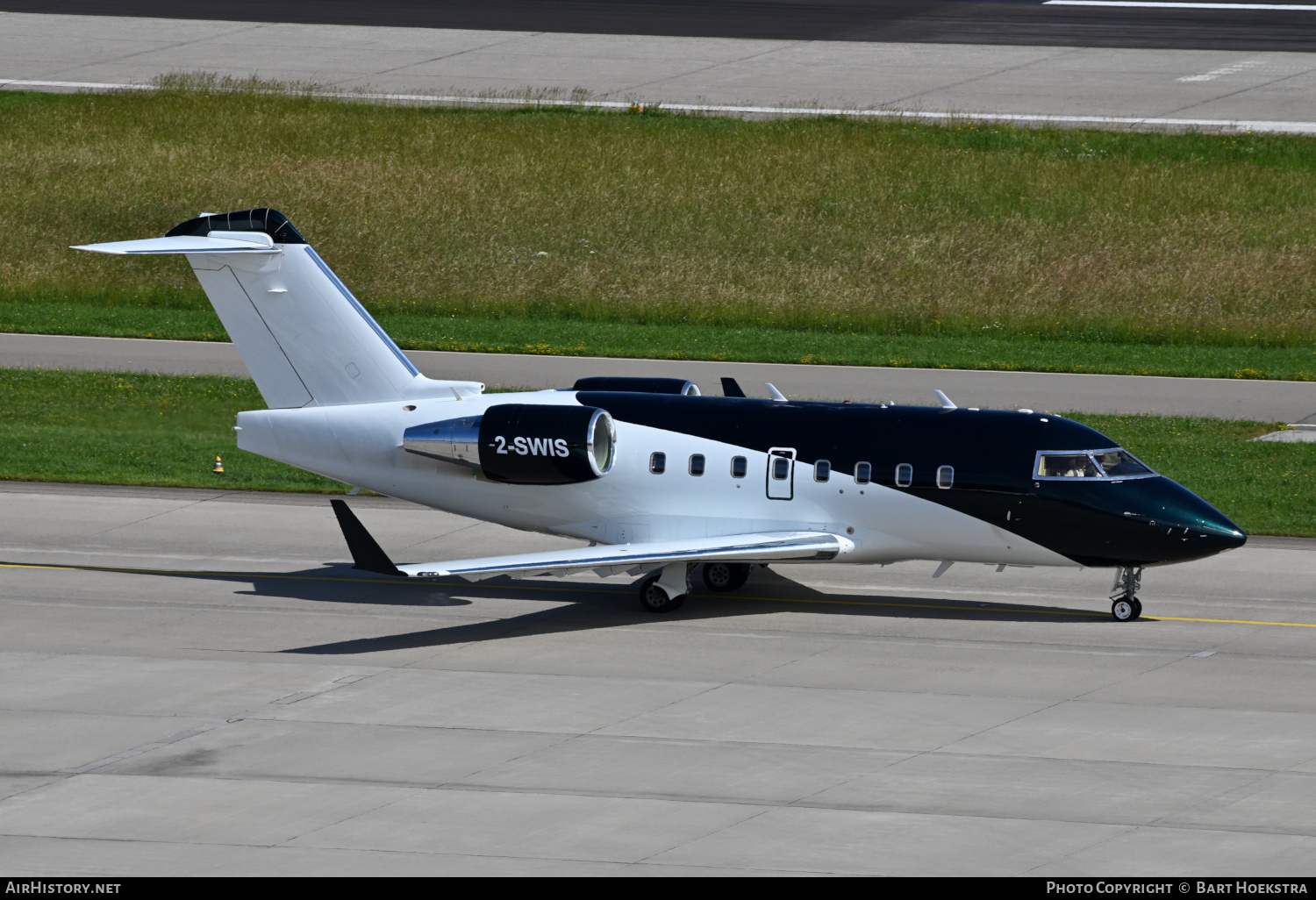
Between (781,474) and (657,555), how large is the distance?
2.22 meters

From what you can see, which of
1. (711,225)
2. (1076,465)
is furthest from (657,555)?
(711,225)

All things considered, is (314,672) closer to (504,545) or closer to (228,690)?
(228,690)

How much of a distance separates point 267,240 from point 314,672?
7.70 m

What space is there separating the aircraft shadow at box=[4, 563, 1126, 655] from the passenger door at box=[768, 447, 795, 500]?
5.70 feet

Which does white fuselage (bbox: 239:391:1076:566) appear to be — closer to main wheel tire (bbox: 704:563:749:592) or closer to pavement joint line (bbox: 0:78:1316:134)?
main wheel tire (bbox: 704:563:749:592)

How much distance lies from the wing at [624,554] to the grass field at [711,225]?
2062 centimetres

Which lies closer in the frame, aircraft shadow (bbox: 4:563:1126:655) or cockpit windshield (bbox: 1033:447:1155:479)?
cockpit windshield (bbox: 1033:447:1155:479)

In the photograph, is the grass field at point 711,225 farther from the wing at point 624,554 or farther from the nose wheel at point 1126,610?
the wing at point 624,554

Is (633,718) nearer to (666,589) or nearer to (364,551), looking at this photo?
(364,551)

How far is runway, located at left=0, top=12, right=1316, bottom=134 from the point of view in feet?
207

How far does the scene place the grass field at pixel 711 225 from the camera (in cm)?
4884

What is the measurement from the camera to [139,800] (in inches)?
687

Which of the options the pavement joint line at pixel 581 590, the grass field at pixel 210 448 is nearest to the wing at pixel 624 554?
the pavement joint line at pixel 581 590

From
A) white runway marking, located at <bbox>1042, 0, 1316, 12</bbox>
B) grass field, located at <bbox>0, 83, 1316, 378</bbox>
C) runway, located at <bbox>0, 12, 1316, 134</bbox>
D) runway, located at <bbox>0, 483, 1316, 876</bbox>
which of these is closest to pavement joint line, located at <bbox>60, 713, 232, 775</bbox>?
runway, located at <bbox>0, 483, 1316, 876</bbox>
